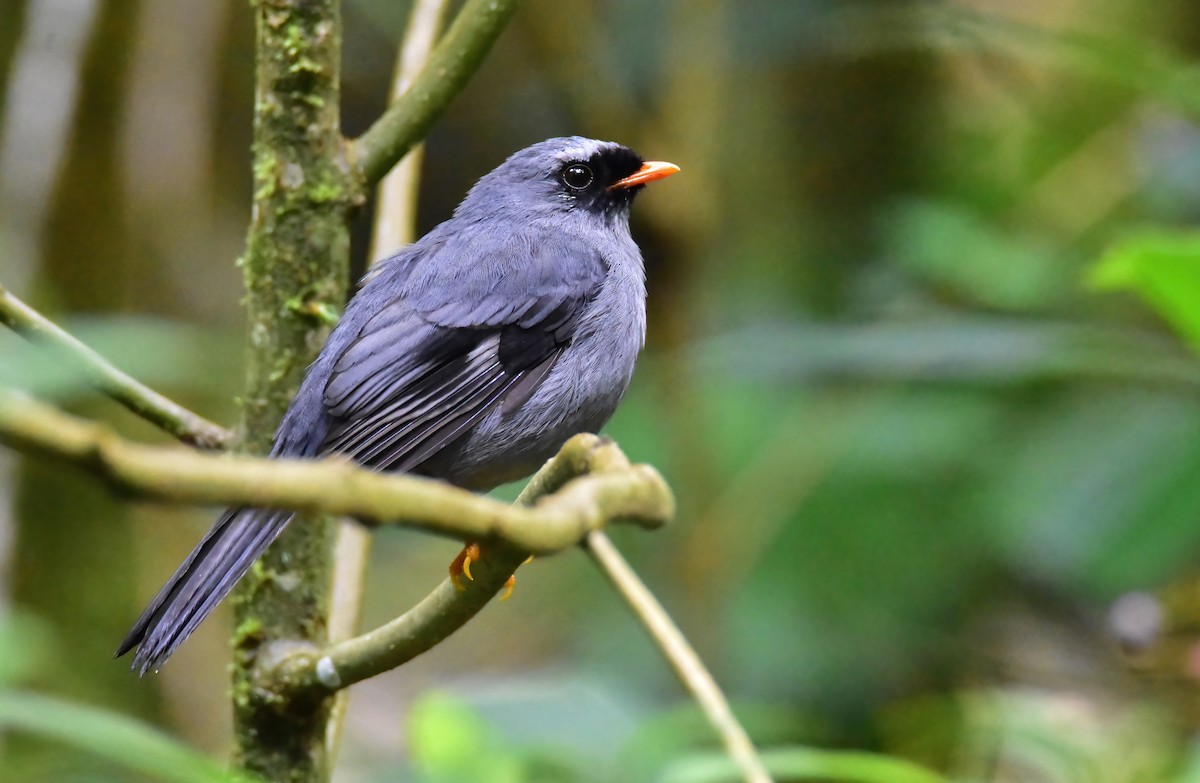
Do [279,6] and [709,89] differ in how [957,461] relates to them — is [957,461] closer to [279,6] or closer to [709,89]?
[709,89]

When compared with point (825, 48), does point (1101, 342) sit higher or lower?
lower

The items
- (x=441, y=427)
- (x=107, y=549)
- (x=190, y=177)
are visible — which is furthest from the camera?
(x=190, y=177)

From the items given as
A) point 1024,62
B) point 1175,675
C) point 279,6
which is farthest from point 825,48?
point 279,6

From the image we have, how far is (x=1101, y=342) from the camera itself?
4176 millimetres

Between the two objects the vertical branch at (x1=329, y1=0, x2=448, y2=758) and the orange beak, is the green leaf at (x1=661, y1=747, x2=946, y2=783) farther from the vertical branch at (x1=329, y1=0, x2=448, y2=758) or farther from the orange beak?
the orange beak

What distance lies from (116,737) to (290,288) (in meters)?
1.10

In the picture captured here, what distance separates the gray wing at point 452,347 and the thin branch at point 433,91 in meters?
0.70

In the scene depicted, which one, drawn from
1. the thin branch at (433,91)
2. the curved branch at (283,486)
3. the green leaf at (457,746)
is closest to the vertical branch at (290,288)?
the thin branch at (433,91)

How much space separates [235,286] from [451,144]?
4.93 ft

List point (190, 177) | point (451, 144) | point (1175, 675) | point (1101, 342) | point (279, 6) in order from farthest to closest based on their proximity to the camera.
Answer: point (451, 144), point (190, 177), point (1175, 675), point (1101, 342), point (279, 6)

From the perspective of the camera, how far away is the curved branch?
1.09 metres

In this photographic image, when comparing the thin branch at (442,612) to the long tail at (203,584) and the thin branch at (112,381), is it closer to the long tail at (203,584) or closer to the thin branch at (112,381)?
the long tail at (203,584)

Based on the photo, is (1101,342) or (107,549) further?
(107,549)

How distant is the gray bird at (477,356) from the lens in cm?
313
